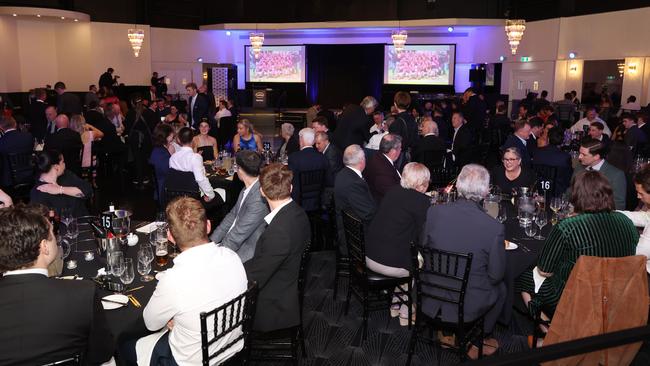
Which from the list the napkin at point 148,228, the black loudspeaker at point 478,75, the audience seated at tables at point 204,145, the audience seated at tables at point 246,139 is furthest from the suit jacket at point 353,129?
the black loudspeaker at point 478,75

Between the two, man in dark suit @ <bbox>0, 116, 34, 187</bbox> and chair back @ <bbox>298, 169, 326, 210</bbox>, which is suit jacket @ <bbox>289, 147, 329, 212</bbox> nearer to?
chair back @ <bbox>298, 169, 326, 210</bbox>

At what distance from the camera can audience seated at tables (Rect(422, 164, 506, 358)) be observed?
3580 millimetres

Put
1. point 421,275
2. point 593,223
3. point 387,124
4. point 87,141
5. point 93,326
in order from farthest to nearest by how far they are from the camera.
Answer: point 387,124 < point 87,141 < point 421,275 < point 593,223 < point 93,326

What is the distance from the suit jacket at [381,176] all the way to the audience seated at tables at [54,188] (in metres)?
2.80

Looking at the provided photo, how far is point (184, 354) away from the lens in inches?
110

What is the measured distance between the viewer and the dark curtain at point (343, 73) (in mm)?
20938

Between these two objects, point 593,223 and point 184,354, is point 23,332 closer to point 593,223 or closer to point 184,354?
point 184,354

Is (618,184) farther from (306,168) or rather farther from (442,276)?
(306,168)

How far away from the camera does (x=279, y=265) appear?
11.1ft

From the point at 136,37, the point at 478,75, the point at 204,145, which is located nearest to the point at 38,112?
the point at 204,145

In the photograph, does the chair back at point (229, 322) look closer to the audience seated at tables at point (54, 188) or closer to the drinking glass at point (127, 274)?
the drinking glass at point (127, 274)

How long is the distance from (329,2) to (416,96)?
423cm

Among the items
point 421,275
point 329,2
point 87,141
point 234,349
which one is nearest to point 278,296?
point 234,349

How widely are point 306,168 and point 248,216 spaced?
237 centimetres
